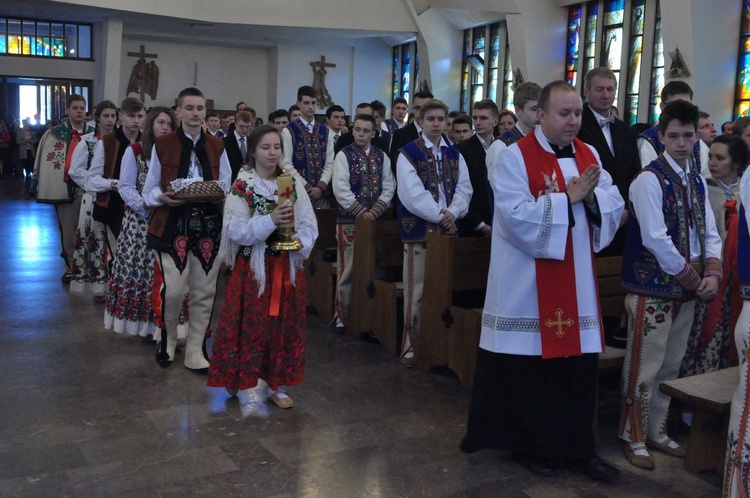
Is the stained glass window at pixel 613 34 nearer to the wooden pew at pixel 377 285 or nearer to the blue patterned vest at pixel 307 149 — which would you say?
the blue patterned vest at pixel 307 149

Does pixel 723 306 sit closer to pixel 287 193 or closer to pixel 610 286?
pixel 610 286

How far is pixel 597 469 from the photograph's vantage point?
12.3 ft

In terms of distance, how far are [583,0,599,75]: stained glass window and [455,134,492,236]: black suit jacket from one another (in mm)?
10311

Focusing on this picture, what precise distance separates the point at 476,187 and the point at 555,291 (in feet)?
8.61

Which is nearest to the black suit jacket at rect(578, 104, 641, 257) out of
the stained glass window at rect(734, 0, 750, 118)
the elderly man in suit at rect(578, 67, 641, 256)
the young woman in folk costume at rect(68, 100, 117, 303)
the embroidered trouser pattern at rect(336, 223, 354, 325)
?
the elderly man in suit at rect(578, 67, 641, 256)

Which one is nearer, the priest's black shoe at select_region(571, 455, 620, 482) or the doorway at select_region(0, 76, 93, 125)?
the priest's black shoe at select_region(571, 455, 620, 482)

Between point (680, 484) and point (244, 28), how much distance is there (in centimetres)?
1790

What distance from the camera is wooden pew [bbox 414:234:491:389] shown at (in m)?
5.00

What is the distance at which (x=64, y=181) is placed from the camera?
25.5 feet

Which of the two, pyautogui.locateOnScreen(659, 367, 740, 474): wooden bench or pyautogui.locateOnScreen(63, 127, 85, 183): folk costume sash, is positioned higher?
pyautogui.locateOnScreen(63, 127, 85, 183): folk costume sash

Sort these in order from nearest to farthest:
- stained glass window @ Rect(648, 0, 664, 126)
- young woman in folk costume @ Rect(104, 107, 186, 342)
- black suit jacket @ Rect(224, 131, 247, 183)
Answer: young woman in folk costume @ Rect(104, 107, 186, 342), black suit jacket @ Rect(224, 131, 247, 183), stained glass window @ Rect(648, 0, 664, 126)

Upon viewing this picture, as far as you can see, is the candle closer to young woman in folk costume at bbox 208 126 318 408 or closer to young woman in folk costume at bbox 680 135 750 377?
young woman in folk costume at bbox 208 126 318 408

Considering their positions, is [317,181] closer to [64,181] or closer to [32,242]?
[64,181]

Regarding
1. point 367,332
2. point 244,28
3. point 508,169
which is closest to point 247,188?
point 508,169
